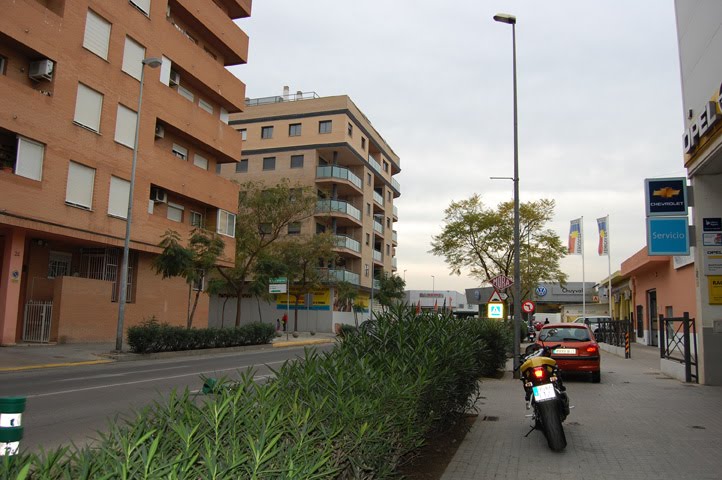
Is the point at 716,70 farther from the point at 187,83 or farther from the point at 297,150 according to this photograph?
the point at 297,150

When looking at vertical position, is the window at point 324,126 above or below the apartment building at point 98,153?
above

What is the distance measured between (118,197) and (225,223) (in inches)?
357

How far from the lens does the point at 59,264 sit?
24359mm

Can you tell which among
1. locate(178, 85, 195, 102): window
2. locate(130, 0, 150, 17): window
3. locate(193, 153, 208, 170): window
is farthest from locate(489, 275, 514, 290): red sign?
locate(130, 0, 150, 17): window

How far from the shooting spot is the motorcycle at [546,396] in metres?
6.58

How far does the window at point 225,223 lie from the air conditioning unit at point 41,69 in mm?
12873

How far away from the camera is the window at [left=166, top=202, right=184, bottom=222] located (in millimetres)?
29188

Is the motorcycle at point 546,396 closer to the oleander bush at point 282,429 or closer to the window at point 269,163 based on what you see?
the oleander bush at point 282,429

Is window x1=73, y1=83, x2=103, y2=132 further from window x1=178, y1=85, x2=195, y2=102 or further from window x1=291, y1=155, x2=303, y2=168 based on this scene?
window x1=291, y1=155, x2=303, y2=168

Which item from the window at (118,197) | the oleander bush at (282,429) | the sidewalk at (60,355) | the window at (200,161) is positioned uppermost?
the window at (200,161)

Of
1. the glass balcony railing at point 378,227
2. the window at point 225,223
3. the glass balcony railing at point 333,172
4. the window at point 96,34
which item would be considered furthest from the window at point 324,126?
the window at point 96,34

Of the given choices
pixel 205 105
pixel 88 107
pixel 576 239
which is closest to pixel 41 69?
pixel 88 107

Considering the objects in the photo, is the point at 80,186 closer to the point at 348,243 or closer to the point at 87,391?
the point at 87,391

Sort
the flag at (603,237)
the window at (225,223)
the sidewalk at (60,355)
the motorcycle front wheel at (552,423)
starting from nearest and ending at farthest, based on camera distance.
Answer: the motorcycle front wheel at (552,423)
the sidewalk at (60,355)
the window at (225,223)
the flag at (603,237)
